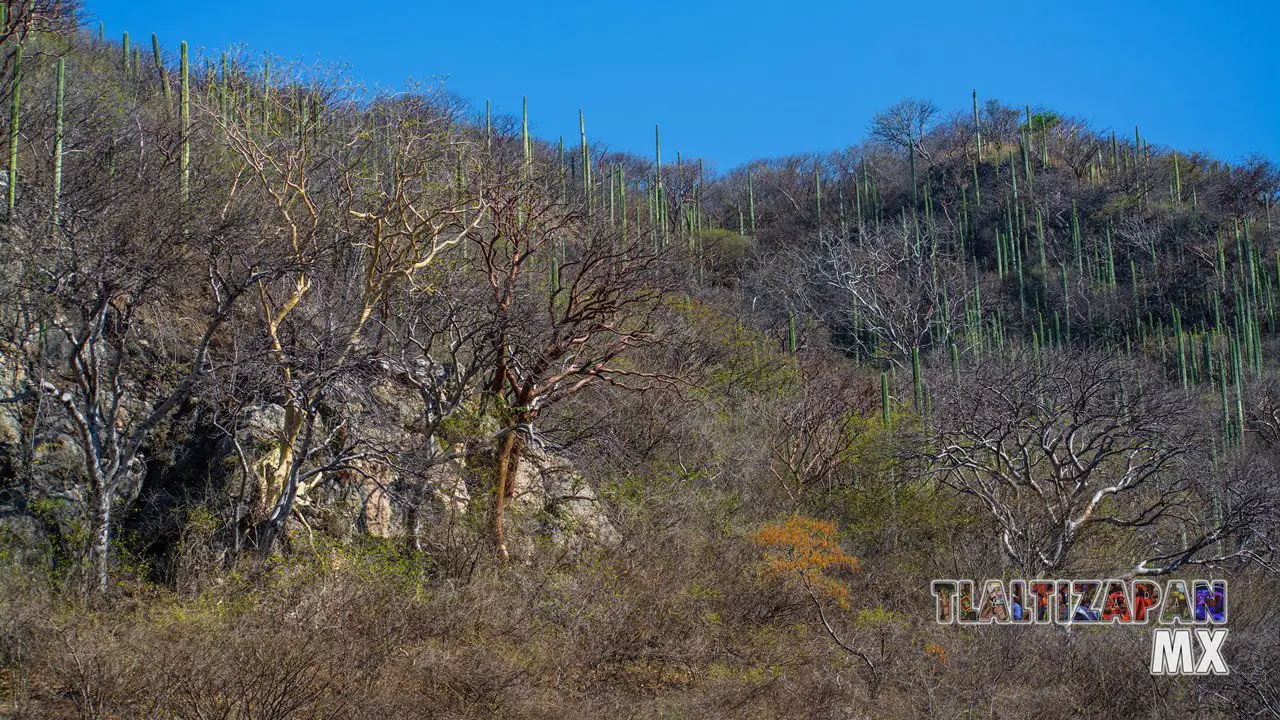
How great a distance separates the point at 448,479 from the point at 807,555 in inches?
198

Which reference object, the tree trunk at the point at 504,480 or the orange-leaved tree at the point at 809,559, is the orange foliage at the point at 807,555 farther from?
the tree trunk at the point at 504,480

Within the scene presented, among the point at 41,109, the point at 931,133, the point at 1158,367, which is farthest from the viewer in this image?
the point at 931,133

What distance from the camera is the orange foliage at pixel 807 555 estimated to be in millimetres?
12961

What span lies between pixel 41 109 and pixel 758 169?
4140cm

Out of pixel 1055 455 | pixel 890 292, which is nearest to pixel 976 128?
pixel 890 292

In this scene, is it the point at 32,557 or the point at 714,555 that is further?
the point at 714,555

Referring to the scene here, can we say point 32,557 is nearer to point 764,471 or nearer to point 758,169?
point 764,471

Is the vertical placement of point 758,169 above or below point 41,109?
above

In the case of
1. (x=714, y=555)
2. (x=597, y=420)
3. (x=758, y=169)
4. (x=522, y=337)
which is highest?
(x=758, y=169)

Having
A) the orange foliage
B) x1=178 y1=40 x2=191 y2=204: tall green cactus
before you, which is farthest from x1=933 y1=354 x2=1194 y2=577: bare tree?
x1=178 y1=40 x2=191 y2=204: tall green cactus

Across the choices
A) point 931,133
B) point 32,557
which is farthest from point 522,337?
point 931,133

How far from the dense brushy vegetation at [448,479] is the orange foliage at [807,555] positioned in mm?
70

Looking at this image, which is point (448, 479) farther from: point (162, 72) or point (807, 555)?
point (162, 72)

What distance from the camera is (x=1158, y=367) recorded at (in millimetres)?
27297
